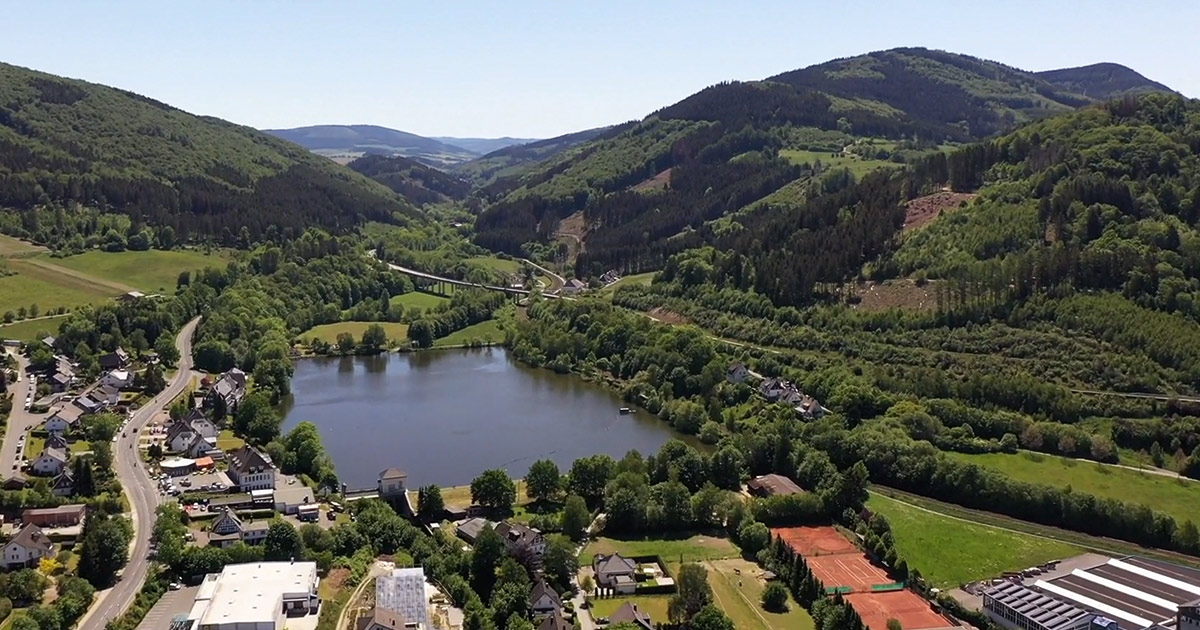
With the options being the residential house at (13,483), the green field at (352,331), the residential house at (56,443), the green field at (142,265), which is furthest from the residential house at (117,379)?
the green field at (142,265)

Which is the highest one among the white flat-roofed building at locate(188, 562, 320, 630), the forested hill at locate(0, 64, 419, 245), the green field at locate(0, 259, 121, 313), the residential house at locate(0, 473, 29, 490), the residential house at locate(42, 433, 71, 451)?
the forested hill at locate(0, 64, 419, 245)

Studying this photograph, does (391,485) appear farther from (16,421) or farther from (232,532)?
(16,421)

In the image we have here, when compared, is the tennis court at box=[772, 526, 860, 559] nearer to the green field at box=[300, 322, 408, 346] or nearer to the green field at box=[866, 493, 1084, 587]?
the green field at box=[866, 493, 1084, 587]

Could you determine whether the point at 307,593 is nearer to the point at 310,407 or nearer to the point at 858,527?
the point at 858,527

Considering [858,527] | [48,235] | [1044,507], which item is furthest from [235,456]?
[48,235]

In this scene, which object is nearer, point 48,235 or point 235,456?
point 235,456

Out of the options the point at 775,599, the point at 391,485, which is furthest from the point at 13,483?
the point at 775,599

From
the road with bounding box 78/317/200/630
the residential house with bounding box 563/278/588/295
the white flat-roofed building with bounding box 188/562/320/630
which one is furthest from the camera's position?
the residential house with bounding box 563/278/588/295

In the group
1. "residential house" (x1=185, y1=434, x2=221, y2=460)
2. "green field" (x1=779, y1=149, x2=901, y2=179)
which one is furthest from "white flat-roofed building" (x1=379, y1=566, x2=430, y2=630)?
"green field" (x1=779, y1=149, x2=901, y2=179)
